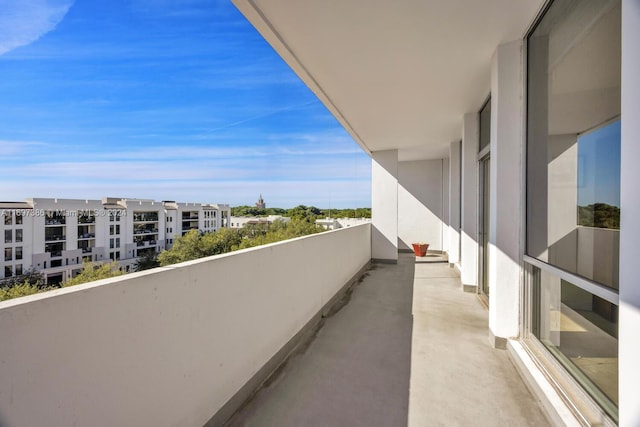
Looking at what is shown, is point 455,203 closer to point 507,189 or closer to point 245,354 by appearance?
point 507,189

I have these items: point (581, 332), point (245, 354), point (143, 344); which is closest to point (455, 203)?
point (581, 332)

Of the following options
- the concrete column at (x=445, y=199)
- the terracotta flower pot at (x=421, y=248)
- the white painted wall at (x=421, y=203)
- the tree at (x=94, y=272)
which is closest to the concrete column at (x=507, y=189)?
the tree at (x=94, y=272)

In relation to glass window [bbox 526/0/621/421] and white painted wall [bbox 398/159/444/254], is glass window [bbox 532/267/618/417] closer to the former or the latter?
glass window [bbox 526/0/621/421]

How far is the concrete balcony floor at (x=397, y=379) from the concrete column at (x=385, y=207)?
3.66 m

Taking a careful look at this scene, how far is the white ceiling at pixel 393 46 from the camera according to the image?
7.97ft

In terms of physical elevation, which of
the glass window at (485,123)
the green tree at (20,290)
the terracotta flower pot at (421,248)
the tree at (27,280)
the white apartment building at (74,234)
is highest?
the glass window at (485,123)

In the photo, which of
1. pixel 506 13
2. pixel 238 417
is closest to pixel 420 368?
pixel 238 417

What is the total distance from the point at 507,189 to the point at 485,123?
2.14 m

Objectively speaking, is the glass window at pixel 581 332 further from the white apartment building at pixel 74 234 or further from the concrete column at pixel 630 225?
the white apartment building at pixel 74 234

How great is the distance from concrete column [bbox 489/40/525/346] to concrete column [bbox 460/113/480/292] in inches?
83.6

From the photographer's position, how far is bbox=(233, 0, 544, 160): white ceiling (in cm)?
243

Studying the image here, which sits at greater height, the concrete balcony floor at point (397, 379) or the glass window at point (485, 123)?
the glass window at point (485, 123)

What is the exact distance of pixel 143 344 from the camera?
4.47ft

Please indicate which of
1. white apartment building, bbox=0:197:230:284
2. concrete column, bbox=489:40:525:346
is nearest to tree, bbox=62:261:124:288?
white apartment building, bbox=0:197:230:284
